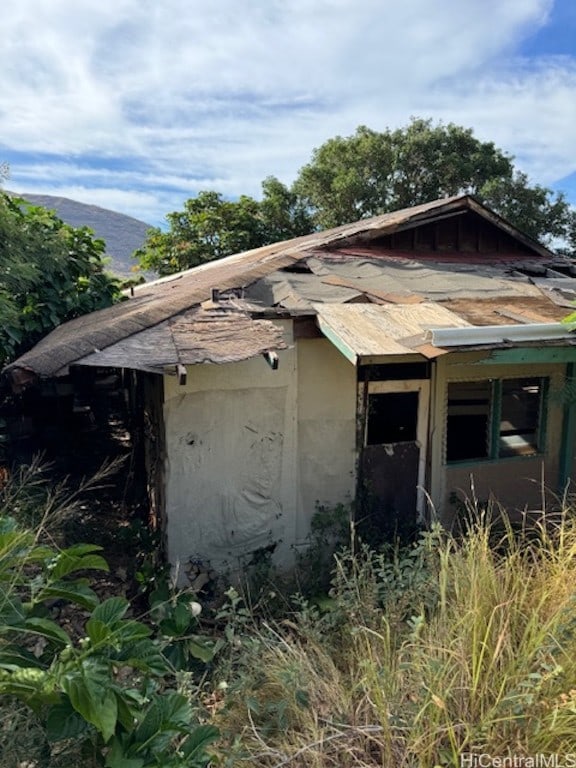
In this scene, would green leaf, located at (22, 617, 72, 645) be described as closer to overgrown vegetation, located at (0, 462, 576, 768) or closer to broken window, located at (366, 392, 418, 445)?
overgrown vegetation, located at (0, 462, 576, 768)

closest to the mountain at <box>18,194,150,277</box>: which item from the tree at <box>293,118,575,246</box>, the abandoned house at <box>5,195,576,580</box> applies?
the tree at <box>293,118,575,246</box>

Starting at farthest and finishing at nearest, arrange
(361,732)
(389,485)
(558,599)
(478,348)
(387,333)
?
(389,485) < (387,333) < (478,348) < (558,599) < (361,732)

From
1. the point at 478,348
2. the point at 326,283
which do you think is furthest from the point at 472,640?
the point at 326,283

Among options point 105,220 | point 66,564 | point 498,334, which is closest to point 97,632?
A: point 66,564

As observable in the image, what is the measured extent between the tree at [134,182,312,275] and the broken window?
16.4 metres

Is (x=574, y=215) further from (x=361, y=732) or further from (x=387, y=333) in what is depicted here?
(x=361, y=732)

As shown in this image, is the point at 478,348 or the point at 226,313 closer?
the point at 478,348

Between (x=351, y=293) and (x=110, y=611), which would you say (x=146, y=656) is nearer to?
(x=110, y=611)

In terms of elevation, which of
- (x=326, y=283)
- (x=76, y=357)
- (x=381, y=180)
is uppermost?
(x=381, y=180)

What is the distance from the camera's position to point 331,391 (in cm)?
607

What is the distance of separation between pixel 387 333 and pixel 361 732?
336cm

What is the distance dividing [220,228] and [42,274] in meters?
15.2

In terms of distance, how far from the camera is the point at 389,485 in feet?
21.2

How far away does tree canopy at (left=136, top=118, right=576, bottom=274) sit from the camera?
20078 mm
